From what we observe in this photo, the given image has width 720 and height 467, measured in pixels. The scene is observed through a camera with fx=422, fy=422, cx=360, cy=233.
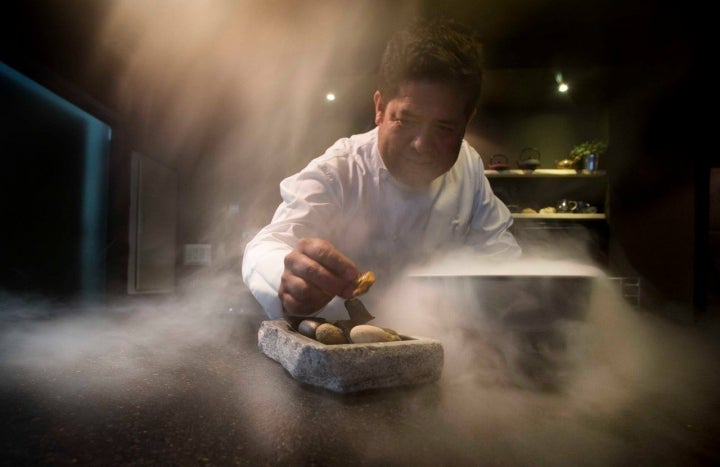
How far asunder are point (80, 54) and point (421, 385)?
300cm

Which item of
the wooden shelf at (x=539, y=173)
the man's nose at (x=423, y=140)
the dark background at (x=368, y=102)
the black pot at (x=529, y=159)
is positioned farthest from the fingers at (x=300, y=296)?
the black pot at (x=529, y=159)

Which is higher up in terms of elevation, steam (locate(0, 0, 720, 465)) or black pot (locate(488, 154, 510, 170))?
black pot (locate(488, 154, 510, 170))

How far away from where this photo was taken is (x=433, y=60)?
147 centimetres

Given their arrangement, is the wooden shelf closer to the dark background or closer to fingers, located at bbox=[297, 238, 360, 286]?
the dark background

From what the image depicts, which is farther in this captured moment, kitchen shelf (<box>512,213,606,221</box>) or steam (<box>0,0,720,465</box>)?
kitchen shelf (<box>512,213,606,221</box>)

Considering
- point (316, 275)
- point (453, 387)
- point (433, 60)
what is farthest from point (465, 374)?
point (433, 60)

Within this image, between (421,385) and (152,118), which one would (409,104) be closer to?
(421,385)

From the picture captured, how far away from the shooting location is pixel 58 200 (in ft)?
10.4

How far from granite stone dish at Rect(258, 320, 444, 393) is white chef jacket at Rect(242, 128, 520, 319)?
908 mm

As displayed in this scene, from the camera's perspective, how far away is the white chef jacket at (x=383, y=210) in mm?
1697

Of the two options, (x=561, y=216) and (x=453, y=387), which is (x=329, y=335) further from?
(x=561, y=216)

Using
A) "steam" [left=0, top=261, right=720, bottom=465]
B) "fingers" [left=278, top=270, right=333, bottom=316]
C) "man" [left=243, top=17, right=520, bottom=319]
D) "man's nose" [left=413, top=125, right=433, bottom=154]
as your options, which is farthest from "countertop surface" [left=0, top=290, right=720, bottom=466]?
"man's nose" [left=413, top=125, right=433, bottom=154]

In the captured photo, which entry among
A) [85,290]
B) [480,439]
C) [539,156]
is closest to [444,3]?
[539,156]

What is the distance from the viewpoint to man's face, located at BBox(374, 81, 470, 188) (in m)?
1.49
